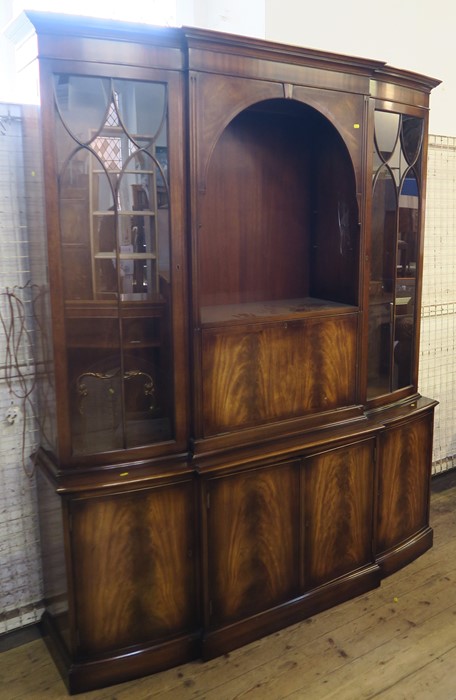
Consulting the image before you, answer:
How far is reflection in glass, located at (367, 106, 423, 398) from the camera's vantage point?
96.5 inches

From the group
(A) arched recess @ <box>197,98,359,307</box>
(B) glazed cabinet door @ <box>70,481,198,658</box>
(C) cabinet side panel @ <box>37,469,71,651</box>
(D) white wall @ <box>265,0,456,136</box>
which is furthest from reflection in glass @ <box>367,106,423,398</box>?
(C) cabinet side panel @ <box>37,469,71,651</box>

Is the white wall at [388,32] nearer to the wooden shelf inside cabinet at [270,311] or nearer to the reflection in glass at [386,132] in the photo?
the reflection in glass at [386,132]

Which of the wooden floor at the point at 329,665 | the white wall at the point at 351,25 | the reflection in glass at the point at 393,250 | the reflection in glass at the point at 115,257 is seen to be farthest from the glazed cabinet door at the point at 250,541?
the white wall at the point at 351,25

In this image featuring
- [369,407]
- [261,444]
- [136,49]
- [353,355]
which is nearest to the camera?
[136,49]

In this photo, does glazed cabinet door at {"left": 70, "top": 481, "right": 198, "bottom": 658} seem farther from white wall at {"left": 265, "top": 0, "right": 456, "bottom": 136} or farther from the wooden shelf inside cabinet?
white wall at {"left": 265, "top": 0, "right": 456, "bottom": 136}

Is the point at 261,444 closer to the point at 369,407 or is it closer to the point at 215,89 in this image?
the point at 369,407

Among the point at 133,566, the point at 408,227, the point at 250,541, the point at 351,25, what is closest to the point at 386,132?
the point at 408,227

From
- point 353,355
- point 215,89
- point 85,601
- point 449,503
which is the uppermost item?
point 215,89

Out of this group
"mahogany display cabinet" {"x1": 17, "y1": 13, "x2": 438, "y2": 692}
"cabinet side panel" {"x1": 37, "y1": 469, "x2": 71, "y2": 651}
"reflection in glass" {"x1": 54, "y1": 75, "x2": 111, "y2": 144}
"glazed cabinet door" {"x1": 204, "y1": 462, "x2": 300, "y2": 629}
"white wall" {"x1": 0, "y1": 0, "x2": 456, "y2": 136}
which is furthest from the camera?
"white wall" {"x1": 0, "y1": 0, "x2": 456, "y2": 136}

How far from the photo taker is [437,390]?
137 inches

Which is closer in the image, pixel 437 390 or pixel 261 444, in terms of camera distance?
pixel 261 444

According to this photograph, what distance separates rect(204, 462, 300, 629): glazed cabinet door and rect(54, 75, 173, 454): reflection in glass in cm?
34

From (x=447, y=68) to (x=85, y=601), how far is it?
10.0 ft

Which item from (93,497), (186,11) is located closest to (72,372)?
(93,497)
